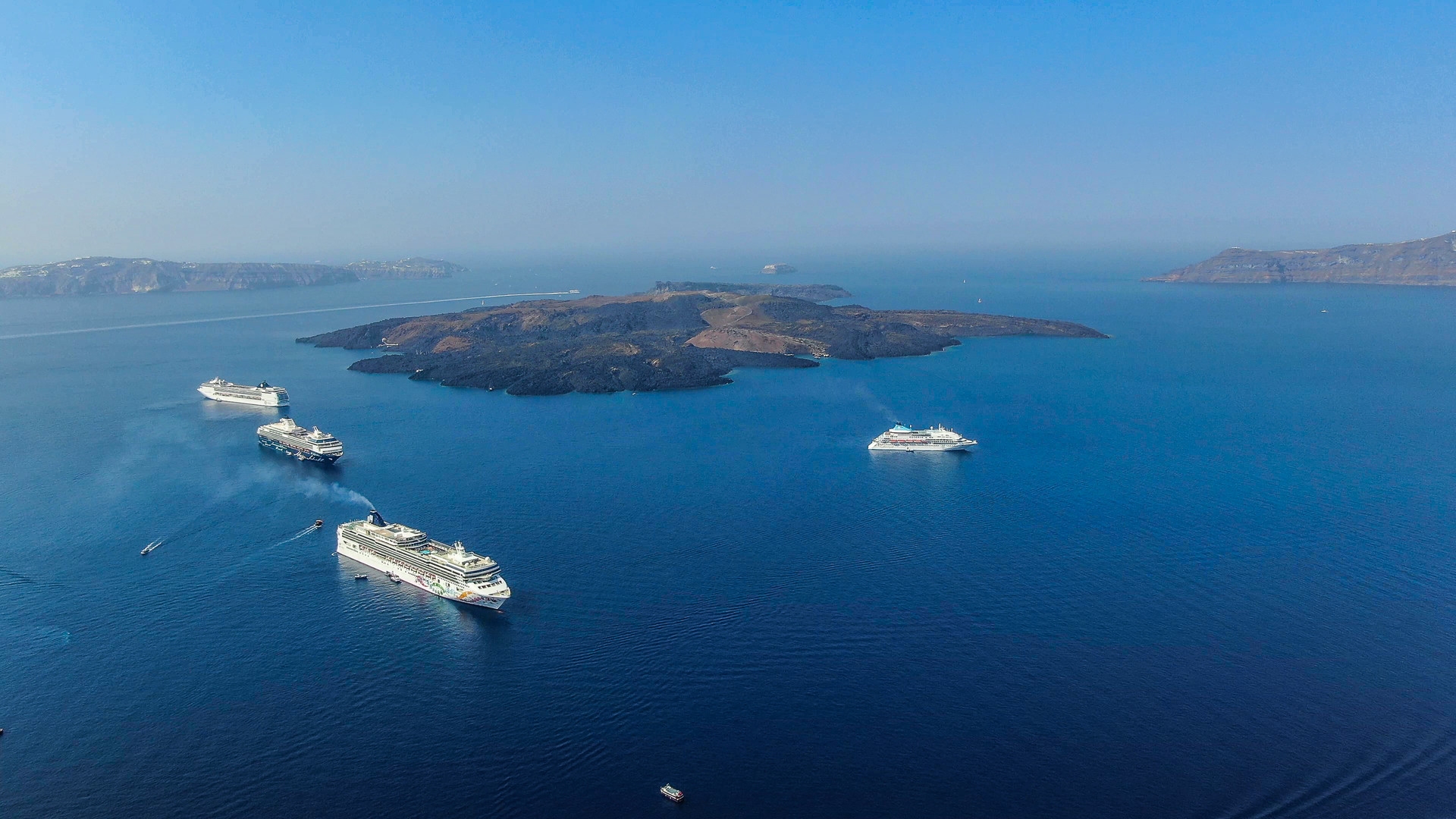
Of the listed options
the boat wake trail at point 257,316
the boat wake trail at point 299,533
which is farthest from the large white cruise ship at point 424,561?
the boat wake trail at point 257,316

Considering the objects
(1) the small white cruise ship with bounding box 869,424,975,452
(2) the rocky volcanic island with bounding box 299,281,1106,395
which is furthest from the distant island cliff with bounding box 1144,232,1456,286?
(1) the small white cruise ship with bounding box 869,424,975,452

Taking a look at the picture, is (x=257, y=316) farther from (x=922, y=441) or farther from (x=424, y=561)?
(x=424, y=561)

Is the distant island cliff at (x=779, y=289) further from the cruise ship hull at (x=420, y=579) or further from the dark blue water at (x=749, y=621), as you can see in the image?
the cruise ship hull at (x=420, y=579)

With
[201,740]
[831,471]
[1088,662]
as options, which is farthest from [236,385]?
[1088,662]

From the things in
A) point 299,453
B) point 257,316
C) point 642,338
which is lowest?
point 299,453

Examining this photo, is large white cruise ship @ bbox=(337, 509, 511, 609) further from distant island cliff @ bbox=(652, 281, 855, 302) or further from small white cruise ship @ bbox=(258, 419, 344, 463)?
distant island cliff @ bbox=(652, 281, 855, 302)

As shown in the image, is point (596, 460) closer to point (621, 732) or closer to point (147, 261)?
point (621, 732)

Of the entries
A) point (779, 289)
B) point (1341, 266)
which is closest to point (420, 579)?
point (779, 289)
